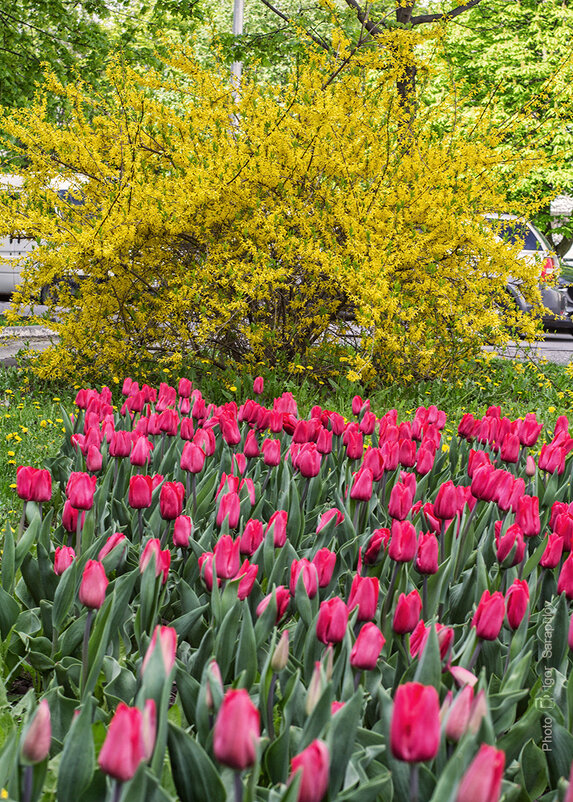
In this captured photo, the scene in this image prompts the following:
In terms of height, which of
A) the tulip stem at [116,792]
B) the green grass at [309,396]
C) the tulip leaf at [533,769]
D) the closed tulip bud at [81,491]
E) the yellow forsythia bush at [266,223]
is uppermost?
the yellow forsythia bush at [266,223]

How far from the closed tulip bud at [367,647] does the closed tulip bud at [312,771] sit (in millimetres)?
326

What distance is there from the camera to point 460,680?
1327mm

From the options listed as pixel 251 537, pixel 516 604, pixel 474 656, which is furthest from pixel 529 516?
pixel 251 537

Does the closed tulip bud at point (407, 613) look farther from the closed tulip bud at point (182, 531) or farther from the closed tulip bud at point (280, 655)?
the closed tulip bud at point (182, 531)

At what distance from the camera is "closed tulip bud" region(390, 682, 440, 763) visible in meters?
0.95

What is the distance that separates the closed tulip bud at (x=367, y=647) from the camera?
1267 mm

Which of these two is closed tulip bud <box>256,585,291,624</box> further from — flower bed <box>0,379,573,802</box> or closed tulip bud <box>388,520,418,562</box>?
closed tulip bud <box>388,520,418,562</box>

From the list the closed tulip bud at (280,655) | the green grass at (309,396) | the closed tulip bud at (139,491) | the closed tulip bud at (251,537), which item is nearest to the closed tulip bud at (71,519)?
the closed tulip bud at (139,491)

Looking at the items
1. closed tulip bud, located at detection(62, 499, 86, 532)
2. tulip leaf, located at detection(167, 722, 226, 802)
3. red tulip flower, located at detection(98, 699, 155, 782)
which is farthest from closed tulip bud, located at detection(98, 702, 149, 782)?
closed tulip bud, located at detection(62, 499, 86, 532)

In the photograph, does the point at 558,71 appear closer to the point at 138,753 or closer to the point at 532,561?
the point at 532,561

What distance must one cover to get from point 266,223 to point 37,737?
4450 millimetres

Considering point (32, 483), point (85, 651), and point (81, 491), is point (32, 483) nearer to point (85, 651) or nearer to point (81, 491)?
point (81, 491)

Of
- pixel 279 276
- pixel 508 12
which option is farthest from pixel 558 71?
pixel 508 12

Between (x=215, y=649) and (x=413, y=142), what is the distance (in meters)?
4.87
